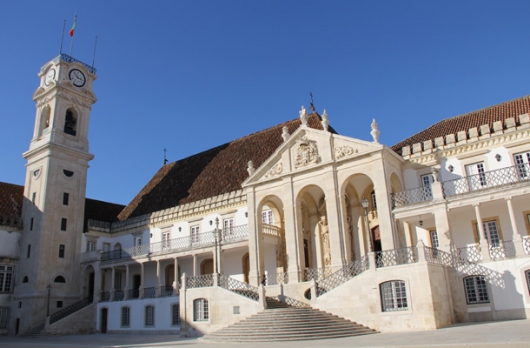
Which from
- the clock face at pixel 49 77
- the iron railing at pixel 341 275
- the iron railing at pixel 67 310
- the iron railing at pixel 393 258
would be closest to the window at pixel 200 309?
the iron railing at pixel 341 275

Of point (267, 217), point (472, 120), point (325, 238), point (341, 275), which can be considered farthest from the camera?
point (267, 217)

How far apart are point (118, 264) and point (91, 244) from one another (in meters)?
4.97

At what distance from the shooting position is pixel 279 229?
26.5m

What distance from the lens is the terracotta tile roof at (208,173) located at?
31.3m

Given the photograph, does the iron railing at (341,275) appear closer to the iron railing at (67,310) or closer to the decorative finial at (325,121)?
the decorative finial at (325,121)

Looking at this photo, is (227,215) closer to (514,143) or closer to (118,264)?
(118,264)

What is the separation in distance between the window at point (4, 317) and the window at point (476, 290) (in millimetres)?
29305

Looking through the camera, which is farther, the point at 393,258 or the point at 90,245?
the point at 90,245

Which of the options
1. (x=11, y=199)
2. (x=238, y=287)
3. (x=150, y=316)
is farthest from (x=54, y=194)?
(x=238, y=287)

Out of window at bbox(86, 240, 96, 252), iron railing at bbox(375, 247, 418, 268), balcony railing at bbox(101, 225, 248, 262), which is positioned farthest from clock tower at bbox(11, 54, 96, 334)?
iron railing at bbox(375, 247, 418, 268)

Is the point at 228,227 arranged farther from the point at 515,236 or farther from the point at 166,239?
the point at 515,236

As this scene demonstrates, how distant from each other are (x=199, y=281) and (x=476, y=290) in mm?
12830

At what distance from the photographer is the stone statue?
2477cm

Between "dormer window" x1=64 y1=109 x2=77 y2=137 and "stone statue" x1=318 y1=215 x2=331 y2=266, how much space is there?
70.9 feet
